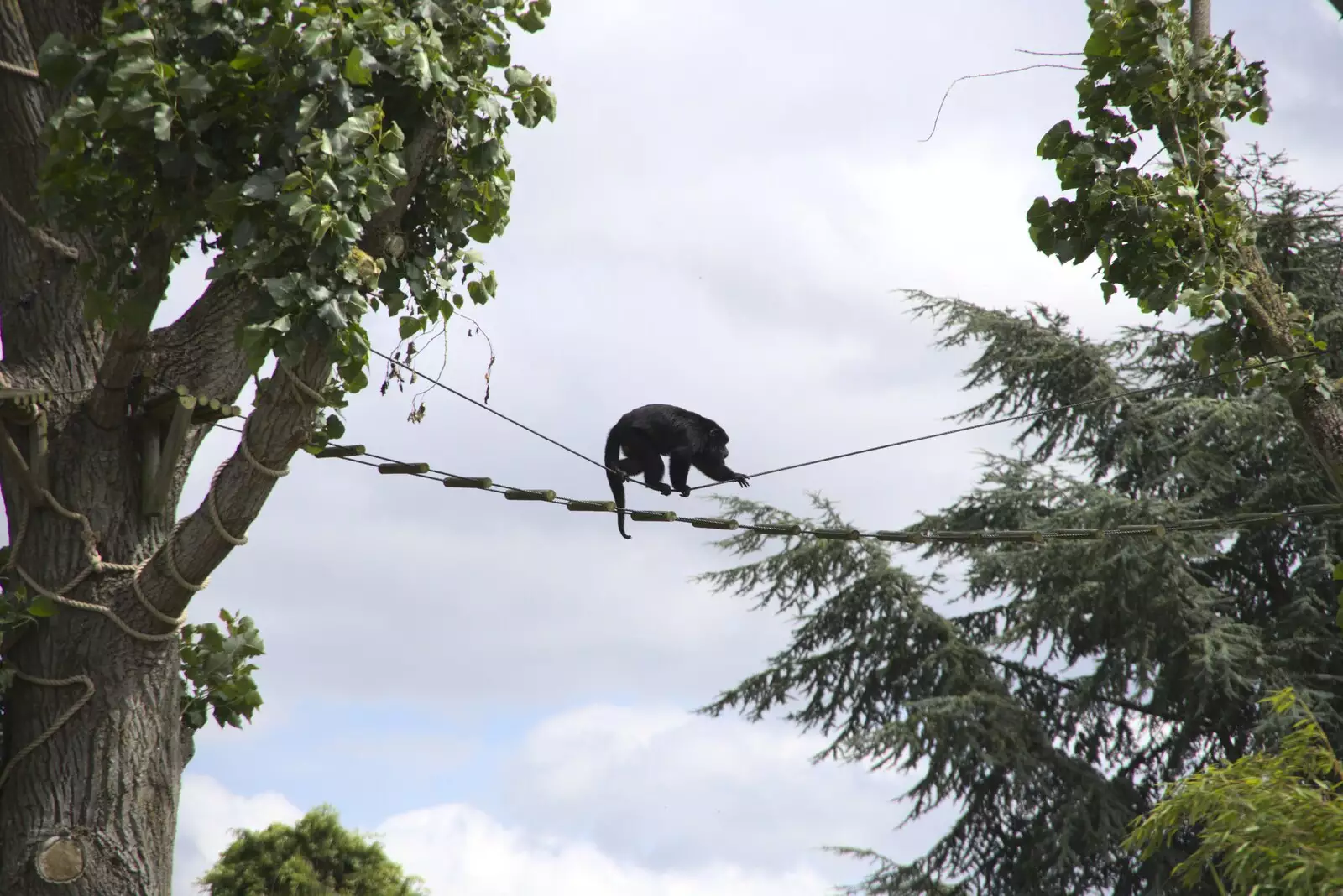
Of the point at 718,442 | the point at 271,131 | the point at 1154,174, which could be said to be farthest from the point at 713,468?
the point at 271,131

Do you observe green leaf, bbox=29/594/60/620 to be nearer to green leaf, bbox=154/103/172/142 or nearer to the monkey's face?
green leaf, bbox=154/103/172/142

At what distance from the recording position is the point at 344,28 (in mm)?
2986

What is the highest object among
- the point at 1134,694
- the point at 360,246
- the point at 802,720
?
the point at 802,720

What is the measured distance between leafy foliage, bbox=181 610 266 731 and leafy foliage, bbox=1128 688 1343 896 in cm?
391

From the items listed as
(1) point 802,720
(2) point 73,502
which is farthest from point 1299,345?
(1) point 802,720

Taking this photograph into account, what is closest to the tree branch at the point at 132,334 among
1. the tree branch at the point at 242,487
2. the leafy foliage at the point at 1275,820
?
the tree branch at the point at 242,487

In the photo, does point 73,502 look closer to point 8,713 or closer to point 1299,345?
point 8,713

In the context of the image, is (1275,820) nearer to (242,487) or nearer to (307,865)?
(242,487)

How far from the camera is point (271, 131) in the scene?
3.22m

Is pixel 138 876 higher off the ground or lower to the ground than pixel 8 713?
lower

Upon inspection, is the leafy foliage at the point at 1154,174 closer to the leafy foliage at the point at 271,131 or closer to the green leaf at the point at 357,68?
the leafy foliage at the point at 271,131

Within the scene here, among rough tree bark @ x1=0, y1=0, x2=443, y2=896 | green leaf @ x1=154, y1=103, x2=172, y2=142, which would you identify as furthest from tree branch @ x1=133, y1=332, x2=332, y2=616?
green leaf @ x1=154, y1=103, x2=172, y2=142

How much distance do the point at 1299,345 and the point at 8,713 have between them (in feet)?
16.3

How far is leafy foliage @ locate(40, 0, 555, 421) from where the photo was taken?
303cm
